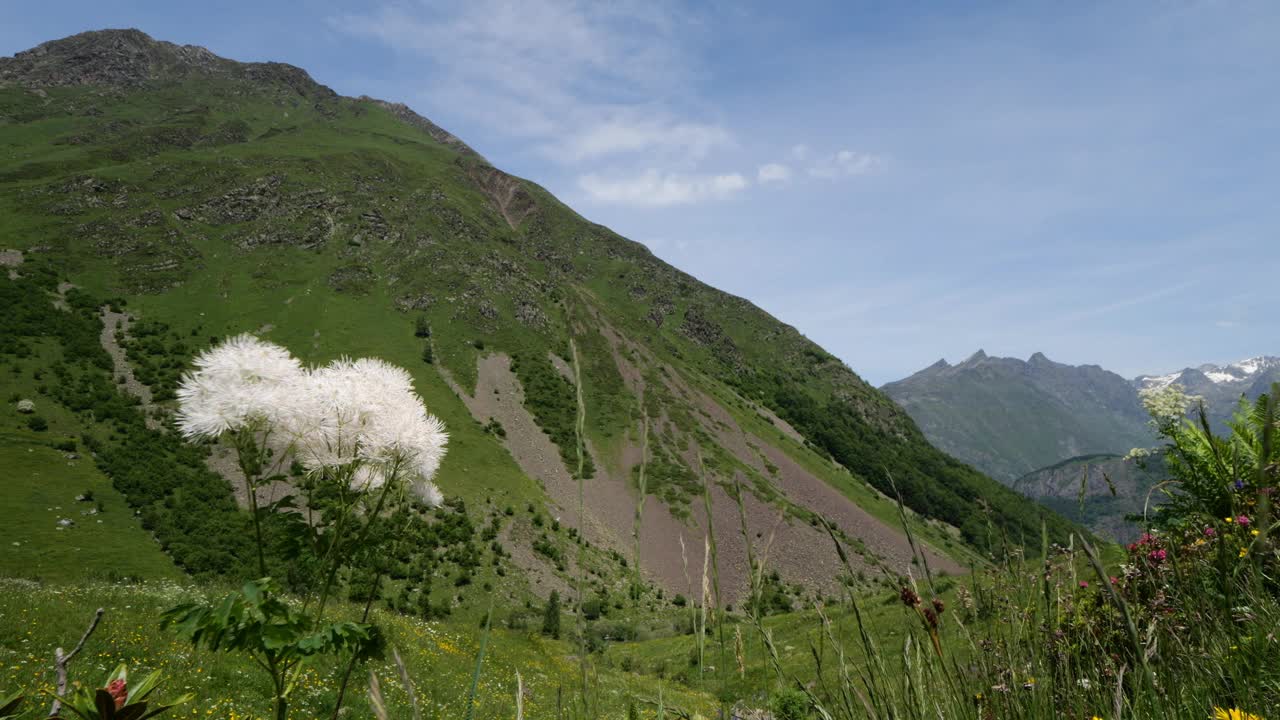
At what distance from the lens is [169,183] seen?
300 ft

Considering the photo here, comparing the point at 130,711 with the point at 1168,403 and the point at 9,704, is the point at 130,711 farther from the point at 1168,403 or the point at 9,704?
the point at 1168,403

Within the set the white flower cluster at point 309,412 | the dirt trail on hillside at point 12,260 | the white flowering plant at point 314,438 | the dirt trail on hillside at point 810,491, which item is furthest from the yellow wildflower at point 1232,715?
the dirt trail on hillside at point 12,260

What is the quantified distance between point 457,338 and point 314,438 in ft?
260

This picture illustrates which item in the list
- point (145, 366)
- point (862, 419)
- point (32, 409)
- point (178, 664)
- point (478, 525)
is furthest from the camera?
point (862, 419)

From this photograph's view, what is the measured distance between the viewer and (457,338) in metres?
78.8

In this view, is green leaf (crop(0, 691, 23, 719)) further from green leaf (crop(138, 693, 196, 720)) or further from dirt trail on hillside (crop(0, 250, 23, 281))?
dirt trail on hillside (crop(0, 250, 23, 281))

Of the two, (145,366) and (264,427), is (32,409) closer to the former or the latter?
(145,366)

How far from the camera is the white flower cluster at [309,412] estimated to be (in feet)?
9.29

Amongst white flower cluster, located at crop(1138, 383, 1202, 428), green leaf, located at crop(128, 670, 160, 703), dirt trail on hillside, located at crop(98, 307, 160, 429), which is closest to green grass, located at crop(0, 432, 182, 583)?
dirt trail on hillside, located at crop(98, 307, 160, 429)

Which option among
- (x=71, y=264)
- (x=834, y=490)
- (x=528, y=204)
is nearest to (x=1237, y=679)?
(x=834, y=490)

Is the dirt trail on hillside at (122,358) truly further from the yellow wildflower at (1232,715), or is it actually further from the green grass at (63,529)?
the yellow wildflower at (1232,715)

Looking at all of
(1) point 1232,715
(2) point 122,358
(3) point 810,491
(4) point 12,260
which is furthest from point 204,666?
(4) point 12,260

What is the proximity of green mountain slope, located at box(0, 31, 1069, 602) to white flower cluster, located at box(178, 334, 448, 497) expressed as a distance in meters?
1.42

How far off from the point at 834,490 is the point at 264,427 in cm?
8301
